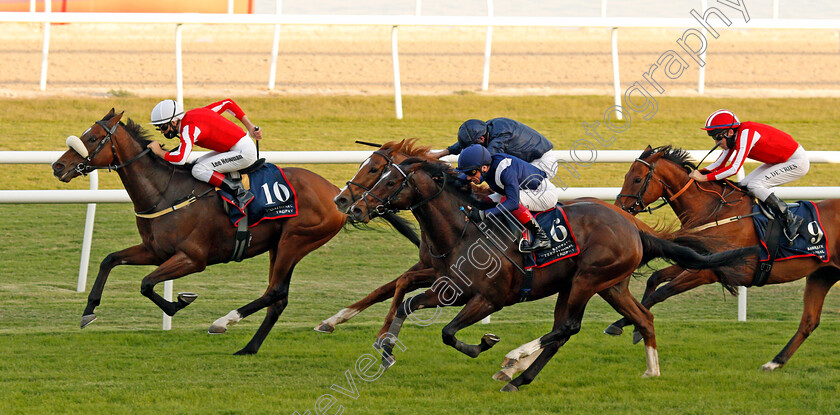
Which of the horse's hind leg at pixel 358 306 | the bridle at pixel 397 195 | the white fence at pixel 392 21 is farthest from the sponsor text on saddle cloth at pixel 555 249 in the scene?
the white fence at pixel 392 21

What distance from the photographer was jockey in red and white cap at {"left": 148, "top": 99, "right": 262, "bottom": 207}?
5883 millimetres

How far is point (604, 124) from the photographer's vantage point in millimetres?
11641

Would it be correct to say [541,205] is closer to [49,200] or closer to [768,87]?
[49,200]

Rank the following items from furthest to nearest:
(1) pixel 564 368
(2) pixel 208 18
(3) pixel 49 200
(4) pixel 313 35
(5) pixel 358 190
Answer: (4) pixel 313 35, (2) pixel 208 18, (3) pixel 49 200, (1) pixel 564 368, (5) pixel 358 190

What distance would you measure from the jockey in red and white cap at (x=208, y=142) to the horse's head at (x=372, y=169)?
3.82ft

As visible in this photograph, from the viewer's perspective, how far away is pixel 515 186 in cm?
501

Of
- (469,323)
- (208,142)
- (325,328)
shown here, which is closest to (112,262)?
(208,142)

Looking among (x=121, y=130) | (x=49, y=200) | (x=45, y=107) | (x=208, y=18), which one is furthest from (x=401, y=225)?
(x=45, y=107)

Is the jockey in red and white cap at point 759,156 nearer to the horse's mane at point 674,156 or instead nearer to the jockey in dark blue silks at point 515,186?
the horse's mane at point 674,156

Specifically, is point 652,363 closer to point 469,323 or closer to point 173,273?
point 469,323

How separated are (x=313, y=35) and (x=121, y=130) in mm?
11351

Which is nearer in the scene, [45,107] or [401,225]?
[401,225]

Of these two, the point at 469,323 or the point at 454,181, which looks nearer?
the point at 469,323

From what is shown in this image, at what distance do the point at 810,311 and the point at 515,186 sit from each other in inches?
85.5
